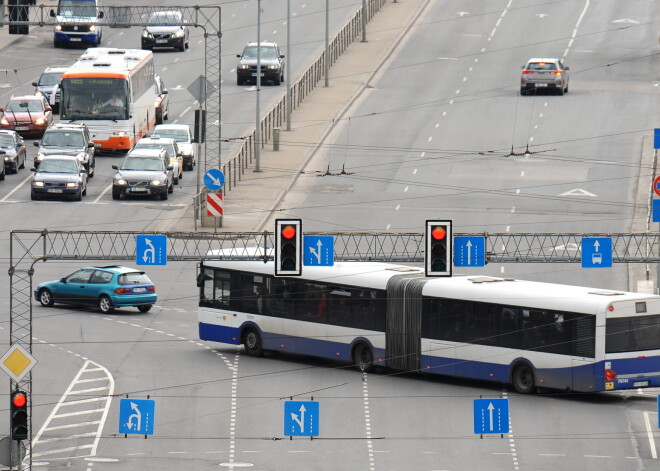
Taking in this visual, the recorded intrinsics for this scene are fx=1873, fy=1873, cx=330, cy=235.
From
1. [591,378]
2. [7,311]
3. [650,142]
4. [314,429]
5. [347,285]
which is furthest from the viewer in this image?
[650,142]

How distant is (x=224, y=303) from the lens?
168 feet

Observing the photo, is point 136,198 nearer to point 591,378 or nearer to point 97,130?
point 97,130

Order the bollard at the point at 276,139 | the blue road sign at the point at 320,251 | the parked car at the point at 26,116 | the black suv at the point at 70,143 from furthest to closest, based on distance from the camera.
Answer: the parked car at the point at 26,116 < the bollard at the point at 276,139 < the black suv at the point at 70,143 < the blue road sign at the point at 320,251

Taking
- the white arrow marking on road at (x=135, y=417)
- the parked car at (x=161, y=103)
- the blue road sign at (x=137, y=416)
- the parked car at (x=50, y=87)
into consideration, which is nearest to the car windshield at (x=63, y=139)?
the parked car at (x=161, y=103)

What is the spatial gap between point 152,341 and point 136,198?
20073 mm

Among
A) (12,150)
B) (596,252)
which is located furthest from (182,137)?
(596,252)

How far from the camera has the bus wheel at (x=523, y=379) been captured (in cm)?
4506

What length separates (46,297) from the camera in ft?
181

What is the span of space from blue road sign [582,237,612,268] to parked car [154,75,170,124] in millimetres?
39208

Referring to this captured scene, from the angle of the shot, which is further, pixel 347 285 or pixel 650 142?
pixel 650 142

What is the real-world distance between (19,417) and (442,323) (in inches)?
593

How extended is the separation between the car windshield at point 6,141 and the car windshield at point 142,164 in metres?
5.99

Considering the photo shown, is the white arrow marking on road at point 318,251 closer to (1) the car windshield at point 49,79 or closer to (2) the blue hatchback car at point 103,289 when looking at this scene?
(2) the blue hatchback car at point 103,289

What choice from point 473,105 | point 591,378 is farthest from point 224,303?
point 473,105
